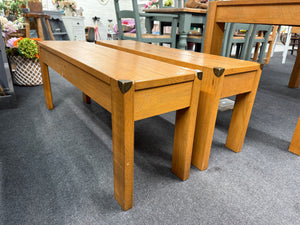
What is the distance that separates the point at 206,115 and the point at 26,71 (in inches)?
74.2

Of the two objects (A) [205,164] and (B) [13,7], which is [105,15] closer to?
(B) [13,7]

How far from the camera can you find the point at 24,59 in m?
1.95

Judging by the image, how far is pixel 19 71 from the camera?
2.04 m

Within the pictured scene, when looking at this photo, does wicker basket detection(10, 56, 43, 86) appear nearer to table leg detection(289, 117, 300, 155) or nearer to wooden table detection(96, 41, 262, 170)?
wooden table detection(96, 41, 262, 170)

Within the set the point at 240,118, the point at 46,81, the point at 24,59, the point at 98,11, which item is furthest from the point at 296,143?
the point at 98,11

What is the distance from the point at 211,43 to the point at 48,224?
1391 mm

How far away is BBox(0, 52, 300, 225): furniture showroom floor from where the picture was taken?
751mm

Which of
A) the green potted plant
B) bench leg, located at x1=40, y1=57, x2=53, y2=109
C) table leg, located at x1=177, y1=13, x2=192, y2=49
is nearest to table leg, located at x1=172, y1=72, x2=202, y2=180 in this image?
bench leg, located at x1=40, y1=57, x2=53, y2=109

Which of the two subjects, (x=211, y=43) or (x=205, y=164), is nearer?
(x=205, y=164)

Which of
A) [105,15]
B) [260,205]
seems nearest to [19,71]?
[260,205]

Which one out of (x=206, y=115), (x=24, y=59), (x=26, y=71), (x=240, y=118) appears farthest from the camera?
(x=26, y=71)

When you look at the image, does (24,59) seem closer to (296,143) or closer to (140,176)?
(140,176)

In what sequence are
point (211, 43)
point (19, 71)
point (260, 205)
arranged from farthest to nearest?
point (19, 71) → point (211, 43) → point (260, 205)

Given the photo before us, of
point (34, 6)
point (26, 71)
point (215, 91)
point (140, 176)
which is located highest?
point (34, 6)
